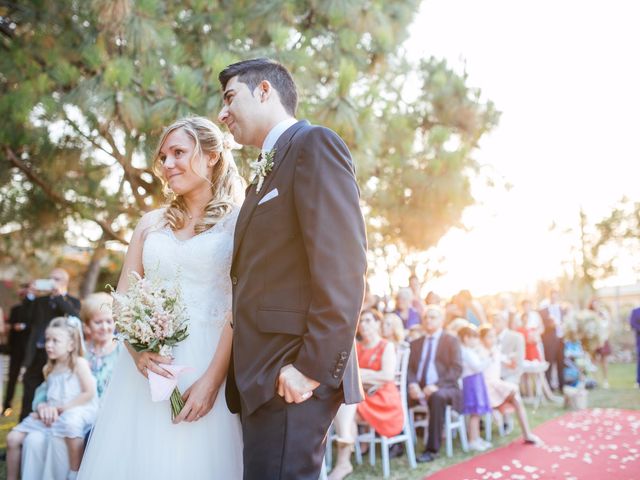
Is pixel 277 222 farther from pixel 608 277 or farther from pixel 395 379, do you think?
pixel 608 277

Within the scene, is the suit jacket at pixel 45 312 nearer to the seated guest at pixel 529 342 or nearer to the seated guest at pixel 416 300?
the seated guest at pixel 416 300

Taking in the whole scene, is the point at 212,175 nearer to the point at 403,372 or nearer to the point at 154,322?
the point at 154,322

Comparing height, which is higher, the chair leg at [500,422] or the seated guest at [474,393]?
the seated guest at [474,393]

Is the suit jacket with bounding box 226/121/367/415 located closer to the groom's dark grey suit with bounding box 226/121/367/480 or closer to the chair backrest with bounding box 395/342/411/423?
the groom's dark grey suit with bounding box 226/121/367/480

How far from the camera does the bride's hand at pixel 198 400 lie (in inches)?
83.4

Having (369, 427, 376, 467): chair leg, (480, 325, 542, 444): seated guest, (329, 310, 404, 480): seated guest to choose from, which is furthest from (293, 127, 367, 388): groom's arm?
(480, 325, 542, 444): seated guest

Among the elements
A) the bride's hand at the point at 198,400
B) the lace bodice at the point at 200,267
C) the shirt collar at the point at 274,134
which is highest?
the shirt collar at the point at 274,134

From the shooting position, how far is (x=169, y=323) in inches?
80.5

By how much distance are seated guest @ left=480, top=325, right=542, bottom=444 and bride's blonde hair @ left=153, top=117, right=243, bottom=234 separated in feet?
17.1

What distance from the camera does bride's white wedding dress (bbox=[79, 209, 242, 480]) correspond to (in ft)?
7.03

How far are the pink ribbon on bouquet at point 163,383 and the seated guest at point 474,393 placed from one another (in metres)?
4.93

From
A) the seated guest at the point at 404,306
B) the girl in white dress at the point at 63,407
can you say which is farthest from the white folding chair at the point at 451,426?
the girl in white dress at the point at 63,407

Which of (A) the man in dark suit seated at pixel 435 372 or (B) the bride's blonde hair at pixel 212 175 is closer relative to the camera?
(B) the bride's blonde hair at pixel 212 175

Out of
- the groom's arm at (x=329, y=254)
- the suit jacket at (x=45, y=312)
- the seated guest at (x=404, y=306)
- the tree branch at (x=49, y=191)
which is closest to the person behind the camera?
the groom's arm at (x=329, y=254)
